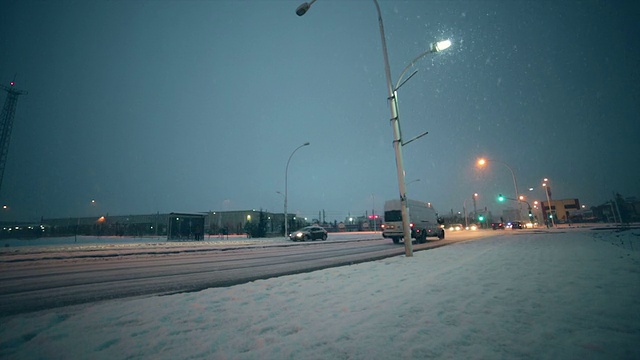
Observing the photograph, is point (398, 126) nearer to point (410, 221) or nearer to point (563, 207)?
point (410, 221)

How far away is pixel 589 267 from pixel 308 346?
302 inches

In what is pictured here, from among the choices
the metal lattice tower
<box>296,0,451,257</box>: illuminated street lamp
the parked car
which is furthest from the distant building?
the metal lattice tower

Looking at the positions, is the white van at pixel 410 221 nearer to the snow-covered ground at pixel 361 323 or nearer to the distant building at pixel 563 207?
the snow-covered ground at pixel 361 323

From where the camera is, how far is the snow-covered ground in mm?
2440

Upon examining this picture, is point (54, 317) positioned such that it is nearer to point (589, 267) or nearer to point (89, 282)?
point (89, 282)

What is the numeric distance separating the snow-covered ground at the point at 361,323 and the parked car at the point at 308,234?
80.5 ft

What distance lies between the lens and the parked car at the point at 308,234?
29.6 meters

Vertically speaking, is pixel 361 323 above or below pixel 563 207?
below

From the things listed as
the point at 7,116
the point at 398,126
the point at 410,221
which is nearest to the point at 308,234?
the point at 410,221

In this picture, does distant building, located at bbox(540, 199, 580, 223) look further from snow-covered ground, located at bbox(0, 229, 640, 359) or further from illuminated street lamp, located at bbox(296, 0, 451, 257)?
snow-covered ground, located at bbox(0, 229, 640, 359)

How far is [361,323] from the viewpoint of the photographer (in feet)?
10.3

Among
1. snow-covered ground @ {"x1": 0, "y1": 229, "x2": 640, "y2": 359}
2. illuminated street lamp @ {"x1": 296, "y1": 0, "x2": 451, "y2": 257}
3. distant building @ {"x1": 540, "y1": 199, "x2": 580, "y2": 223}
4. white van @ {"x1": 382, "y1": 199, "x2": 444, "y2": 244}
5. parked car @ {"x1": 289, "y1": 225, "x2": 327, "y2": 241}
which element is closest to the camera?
snow-covered ground @ {"x1": 0, "y1": 229, "x2": 640, "y2": 359}

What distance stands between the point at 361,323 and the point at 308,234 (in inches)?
1091

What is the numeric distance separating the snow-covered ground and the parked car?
2453cm
